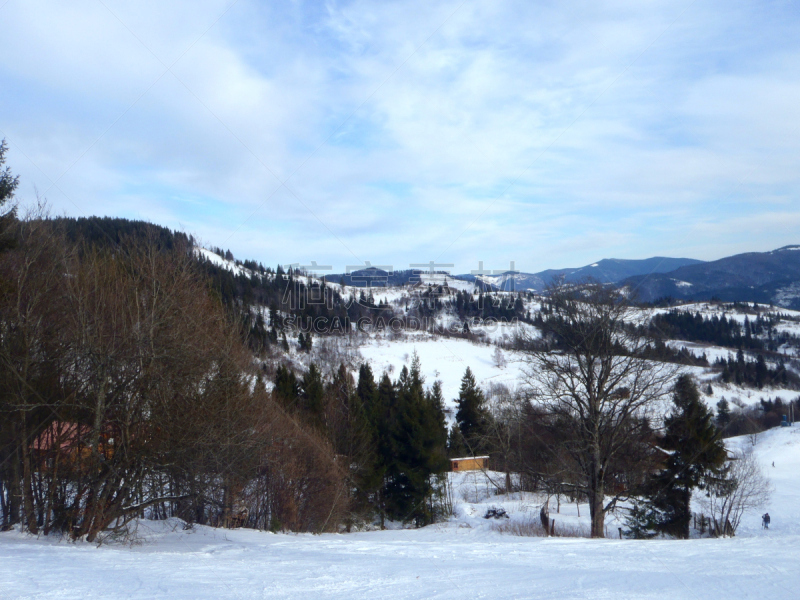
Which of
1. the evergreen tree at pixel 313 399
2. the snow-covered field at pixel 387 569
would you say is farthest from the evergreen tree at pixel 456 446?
the snow-covered field at pixel 387 569

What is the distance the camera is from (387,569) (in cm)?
782

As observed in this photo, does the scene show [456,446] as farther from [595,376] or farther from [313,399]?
[595,376]

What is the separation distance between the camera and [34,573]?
6570 millimetres

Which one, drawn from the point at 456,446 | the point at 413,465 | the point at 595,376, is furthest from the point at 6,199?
the point at 456,446

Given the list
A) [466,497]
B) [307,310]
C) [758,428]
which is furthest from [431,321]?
[466,497]

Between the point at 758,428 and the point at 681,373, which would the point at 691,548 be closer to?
the point at 681,373

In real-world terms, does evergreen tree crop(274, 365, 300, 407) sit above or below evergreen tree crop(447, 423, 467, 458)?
above

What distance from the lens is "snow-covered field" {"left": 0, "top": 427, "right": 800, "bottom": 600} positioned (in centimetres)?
605

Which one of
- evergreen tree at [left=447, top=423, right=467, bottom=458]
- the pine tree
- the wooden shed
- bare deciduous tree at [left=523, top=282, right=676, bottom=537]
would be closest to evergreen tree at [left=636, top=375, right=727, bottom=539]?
the pine tree

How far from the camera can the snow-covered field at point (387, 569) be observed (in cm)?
605

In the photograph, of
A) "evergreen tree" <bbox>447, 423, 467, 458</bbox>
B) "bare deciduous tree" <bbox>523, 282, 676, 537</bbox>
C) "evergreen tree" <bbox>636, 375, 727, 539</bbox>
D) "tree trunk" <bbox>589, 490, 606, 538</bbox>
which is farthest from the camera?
"evergreen tree" <bbox>447, 423, 467, 458</bbox>

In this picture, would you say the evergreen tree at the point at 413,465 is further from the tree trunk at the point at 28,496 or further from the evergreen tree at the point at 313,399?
the tree trunk at the point at 28,496

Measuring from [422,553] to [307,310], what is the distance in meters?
88.0

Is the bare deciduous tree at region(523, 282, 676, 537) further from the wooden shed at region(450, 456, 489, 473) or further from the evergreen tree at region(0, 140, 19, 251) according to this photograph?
the wooden shed at region(450, 456, 489, 473)
